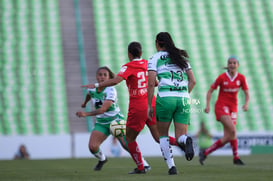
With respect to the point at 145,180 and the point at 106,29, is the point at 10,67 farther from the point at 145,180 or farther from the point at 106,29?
the point at 145,180

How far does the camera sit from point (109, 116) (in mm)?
10953

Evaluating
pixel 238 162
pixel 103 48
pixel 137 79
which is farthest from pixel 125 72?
pixel 103 48

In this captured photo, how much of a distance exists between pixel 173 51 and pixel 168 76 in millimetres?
362

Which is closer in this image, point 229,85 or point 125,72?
point 125,72

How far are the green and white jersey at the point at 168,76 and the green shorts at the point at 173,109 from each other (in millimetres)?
72

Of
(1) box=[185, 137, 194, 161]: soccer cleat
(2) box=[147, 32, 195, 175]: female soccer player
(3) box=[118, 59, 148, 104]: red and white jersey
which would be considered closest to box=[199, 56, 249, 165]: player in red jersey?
(3) box=[118, 59, 148, 104]: red and white jersey

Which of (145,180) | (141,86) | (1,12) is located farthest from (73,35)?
(145,180)

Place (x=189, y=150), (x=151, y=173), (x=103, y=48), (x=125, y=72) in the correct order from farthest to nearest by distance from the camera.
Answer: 1. (x=103, y=48)
2. (x=151, y=173)
3. (x=125, y=72)
4. (x=189, y=150)

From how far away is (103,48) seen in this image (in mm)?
25391

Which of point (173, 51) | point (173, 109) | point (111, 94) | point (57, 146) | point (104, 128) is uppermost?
point (173, 51)

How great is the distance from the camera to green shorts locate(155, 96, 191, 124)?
8.09 m

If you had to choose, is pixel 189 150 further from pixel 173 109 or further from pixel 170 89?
pixel 170 89

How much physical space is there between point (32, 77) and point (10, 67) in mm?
1008

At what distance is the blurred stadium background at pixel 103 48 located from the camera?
22.0m
